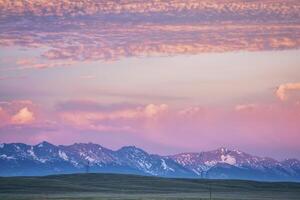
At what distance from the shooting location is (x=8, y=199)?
542 feet

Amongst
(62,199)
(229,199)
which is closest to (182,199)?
(229,199)

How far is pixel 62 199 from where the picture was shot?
17288 cm

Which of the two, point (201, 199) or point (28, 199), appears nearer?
point (28, 199)

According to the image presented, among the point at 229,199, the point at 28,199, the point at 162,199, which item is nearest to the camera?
the point at 28,199

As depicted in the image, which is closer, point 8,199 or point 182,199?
point 8,199

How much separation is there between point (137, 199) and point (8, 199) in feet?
101

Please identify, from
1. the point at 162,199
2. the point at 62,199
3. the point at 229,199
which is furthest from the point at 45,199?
the point at 229,199

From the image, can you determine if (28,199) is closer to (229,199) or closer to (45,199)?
(45,199)

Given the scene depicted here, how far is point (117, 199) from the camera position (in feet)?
570

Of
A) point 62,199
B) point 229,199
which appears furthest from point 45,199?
point 229,199

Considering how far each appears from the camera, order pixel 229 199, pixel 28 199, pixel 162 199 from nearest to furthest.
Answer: pixel 28 199, pixel 162 199, pixel 229 199

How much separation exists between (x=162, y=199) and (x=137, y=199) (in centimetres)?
765

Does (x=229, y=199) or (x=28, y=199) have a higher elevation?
(x=28, y=199)

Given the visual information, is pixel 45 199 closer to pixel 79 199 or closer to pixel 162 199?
pixel 79 199
